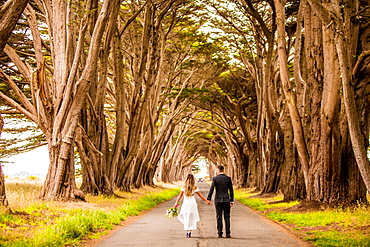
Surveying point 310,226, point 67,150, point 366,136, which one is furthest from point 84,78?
point 366,136

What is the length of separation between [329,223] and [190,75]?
19.8m

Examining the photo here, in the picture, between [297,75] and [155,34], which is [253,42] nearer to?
[155,34]

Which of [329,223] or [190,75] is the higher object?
[190,75]

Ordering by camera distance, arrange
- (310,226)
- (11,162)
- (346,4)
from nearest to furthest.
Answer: (310,226) < (346,4) < (11,162)

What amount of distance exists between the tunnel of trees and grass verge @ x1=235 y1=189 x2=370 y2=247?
74 cm

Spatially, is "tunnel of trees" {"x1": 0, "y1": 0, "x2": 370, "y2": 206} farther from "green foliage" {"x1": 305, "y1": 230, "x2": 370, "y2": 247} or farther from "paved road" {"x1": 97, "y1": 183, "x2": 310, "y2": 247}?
"paved road" {"x1": 97, "y1": 183, "x2": 310, "y2": 247}

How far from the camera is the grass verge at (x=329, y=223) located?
7.92 m

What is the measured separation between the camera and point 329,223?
1022 centimetres

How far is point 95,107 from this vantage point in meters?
16.8

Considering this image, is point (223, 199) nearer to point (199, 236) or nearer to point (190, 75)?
point (199, 236)

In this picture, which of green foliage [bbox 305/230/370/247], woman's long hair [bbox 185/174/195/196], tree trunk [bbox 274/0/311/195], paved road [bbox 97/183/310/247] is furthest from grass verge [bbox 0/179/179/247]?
tree trunk [bbox 274/0/311/195]

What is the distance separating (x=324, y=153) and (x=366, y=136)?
63.6 inches

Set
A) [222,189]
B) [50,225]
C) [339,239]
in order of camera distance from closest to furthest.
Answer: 1. [339,239]
2. [50,225]
3. [222,189]

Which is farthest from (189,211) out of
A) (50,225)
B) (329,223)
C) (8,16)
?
(8,16)
